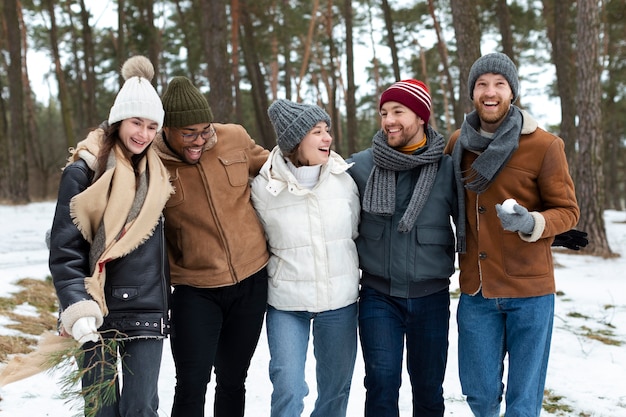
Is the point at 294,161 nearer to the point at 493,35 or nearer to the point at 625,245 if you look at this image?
the point at 625,245

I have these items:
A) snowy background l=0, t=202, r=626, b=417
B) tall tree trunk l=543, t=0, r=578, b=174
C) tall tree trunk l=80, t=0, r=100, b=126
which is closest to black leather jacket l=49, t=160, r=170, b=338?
snowy background l=0, t=202, r=626, b=417

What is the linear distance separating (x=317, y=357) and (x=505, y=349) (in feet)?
3.44

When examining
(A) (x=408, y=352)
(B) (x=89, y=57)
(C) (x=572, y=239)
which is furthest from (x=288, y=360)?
(B) (x=89, y=57)

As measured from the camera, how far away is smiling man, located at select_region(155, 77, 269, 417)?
2770mm

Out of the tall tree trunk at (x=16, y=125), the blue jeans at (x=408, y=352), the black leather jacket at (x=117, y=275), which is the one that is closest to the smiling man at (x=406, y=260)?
the blue jeans at (x=408, y=352)

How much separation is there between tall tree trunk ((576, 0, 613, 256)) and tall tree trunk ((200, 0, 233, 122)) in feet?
20.0

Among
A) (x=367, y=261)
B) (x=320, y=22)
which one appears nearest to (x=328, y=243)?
(x=367, y=261)

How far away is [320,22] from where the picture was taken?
21.7 m

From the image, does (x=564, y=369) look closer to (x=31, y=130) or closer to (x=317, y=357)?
(x=317, y=357)

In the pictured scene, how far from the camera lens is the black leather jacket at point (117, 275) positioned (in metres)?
2.26

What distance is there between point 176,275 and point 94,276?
0.58m

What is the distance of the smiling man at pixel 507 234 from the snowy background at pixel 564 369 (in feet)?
3.05

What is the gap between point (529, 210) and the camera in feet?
9.27

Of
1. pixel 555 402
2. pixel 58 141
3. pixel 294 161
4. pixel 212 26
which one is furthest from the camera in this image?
pixel 58 141
